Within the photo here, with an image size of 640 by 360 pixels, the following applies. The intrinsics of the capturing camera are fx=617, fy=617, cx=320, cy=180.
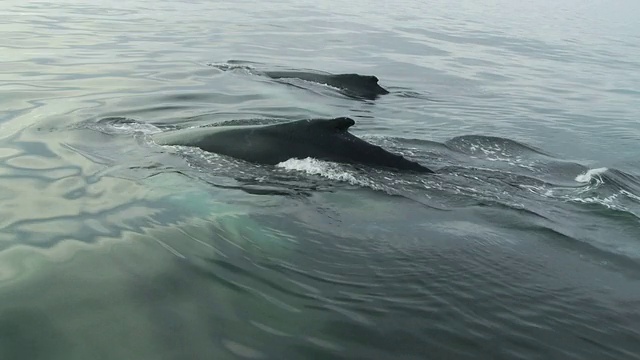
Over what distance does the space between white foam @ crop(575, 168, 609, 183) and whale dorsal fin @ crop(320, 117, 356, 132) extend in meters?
4.03

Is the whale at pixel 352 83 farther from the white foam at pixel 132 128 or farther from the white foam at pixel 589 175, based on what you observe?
the white foam at pixel 589 175

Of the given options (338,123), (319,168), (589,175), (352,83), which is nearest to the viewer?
(319,168)

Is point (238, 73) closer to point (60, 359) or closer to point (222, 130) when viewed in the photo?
point (222, 130)

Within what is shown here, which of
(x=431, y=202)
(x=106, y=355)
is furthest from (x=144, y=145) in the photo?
(x=106, y=355)

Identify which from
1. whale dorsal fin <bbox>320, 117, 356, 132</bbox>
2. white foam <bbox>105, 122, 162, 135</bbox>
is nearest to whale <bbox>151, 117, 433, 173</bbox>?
whale dorsal fin <bbox>320, 117, 356, 132</bbox>

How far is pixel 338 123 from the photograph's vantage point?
9422 mm

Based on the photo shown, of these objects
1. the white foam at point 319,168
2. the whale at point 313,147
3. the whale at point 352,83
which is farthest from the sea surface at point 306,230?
the whale at point 352,83

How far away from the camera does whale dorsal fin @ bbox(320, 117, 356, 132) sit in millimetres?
9336

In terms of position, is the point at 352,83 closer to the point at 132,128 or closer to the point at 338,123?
the point at 132,128

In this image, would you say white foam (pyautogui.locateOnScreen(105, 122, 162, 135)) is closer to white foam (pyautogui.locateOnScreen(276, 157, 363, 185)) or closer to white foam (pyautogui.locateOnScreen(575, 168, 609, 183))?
white foam (pyautogui.locateOnScreen(276, 157, 363, 185))

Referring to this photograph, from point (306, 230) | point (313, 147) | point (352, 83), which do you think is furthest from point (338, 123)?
point (352, 83)

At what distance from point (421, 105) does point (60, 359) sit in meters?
13.0

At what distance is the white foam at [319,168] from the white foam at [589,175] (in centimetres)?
398

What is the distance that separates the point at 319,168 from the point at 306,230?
6.97 feet
